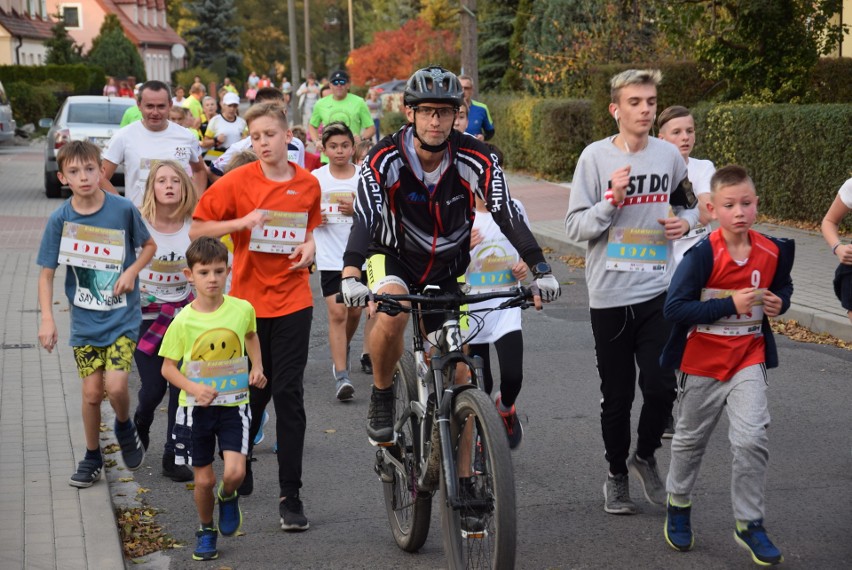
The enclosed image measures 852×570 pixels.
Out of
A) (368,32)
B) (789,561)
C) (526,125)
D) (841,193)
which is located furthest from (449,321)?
(368,32)

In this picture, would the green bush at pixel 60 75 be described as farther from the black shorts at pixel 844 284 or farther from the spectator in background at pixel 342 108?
the black shorts at pixel 844 284

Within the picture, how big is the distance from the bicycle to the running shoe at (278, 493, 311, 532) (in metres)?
0.72

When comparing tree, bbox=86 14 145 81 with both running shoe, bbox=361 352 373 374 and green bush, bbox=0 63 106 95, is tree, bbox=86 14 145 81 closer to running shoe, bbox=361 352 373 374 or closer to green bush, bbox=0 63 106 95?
green bush, bbox=0 63 106 95

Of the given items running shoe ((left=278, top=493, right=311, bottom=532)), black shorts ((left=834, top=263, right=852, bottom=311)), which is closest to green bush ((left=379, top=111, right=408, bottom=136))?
black shorts ((left=834, top=263, right=852, bottom=311))

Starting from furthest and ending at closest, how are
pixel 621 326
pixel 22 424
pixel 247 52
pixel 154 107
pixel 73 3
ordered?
pixel 247 52, pixel 73 3, pixel 154 107, pixel 22 424, pixel 621 326

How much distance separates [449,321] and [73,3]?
3650 inches

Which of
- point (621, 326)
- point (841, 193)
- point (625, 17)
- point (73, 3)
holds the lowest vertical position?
point (621, 326)

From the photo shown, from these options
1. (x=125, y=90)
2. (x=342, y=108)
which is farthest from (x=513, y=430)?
(x=125, y=90)

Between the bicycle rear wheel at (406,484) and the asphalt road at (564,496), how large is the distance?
111 mm

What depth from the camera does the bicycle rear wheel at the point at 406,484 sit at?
545 centimetres

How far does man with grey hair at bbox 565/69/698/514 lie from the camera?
606 cm

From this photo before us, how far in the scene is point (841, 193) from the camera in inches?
256

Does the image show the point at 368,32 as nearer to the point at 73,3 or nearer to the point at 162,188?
the point at 73,3

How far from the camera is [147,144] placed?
30.0 feet
